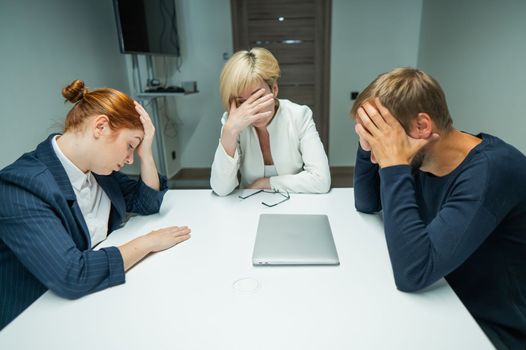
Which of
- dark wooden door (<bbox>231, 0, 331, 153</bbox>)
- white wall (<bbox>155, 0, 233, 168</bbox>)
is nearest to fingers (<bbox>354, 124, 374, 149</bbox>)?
dark wooden door (<bbox>231, 0, 331, 153</bbox>)

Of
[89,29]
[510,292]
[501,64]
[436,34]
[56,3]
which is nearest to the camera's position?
[510,292]

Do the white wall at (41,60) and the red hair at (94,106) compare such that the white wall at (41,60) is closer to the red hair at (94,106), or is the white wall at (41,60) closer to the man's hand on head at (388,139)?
the red hair at (94,106)

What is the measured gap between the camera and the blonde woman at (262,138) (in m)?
1.34

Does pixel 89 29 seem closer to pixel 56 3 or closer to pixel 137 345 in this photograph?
pixel 56 3

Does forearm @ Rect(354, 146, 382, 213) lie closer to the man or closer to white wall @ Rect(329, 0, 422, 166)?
the man

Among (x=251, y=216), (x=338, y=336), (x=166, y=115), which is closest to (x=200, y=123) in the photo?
(x=166, y=115)

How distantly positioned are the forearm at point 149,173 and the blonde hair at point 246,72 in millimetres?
419

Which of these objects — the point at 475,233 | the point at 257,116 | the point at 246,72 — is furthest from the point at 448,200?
the point at 246,72

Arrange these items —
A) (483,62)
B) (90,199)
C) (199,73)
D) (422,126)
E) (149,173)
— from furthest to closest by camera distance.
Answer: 1. (199,73)
2. (483,62)
3. (149,173)
4. (90,199)
5. (422,126)

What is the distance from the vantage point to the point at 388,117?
0.83m

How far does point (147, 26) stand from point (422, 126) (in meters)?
2.53

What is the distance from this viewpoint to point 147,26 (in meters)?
2.70

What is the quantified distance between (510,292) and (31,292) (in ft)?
3.96

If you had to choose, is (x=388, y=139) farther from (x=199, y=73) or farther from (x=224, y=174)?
(x=199, y=73)
